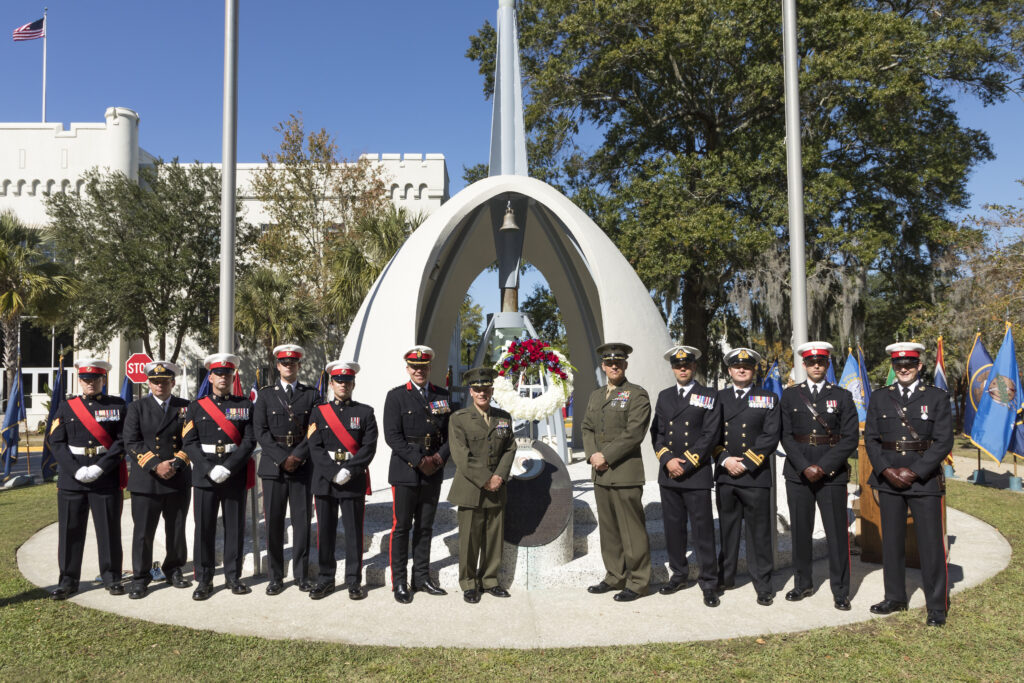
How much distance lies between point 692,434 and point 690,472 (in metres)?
0.29

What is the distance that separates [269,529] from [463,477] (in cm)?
155

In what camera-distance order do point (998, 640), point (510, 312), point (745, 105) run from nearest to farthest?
point (998, 640), point (510, 312), point (745, 105)

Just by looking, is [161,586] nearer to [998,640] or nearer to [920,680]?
[920,680]

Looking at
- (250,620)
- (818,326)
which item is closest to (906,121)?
(818,326)

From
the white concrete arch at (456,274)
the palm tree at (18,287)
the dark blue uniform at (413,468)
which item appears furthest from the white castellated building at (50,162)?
the dark blue uniform at (413,468)

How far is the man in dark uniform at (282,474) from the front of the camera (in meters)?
5.34

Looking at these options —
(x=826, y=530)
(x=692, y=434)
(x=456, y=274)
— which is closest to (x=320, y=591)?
(x=692, y=434)

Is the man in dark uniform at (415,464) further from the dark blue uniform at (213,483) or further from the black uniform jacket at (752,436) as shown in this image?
the black uniform jacket at (752,436)

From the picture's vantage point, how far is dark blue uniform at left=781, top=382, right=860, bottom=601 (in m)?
5.03

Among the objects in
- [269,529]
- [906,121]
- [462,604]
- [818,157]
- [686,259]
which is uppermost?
[906,121]

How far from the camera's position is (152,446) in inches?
212

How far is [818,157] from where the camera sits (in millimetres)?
16359

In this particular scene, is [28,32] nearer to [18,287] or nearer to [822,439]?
[18,287]

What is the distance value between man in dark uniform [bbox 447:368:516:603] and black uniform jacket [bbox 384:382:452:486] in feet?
0.58
